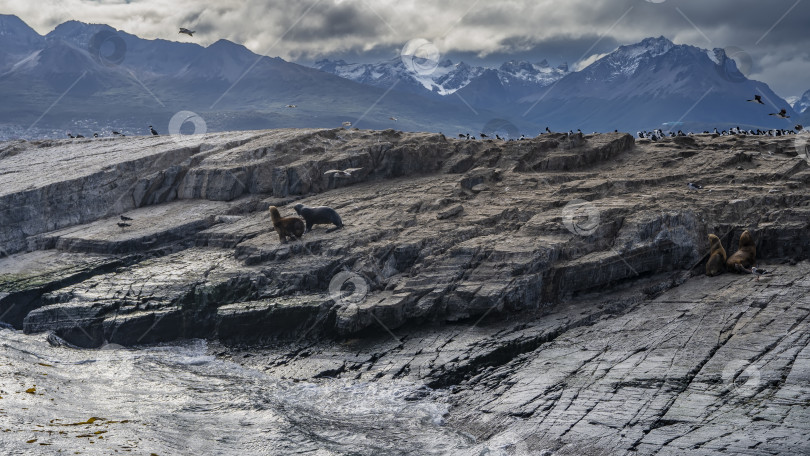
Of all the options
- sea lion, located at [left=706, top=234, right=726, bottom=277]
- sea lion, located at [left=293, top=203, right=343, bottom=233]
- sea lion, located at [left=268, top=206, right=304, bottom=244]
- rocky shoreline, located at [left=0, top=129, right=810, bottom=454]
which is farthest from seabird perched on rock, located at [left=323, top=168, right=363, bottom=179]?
sea lion, located at [left=706, top=234, right=726, bottom=277]

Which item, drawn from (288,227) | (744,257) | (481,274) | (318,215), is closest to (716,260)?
(744,257)

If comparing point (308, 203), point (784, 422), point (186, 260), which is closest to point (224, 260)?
point (186, 260)

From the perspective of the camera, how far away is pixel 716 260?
Answer: 2038cm

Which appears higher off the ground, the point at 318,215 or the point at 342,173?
the point at 342,173

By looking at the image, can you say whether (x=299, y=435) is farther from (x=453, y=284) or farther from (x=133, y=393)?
(x=453, y=284)

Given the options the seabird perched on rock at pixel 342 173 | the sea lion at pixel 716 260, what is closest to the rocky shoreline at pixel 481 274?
the seabird perched on rock at pixel 342 173

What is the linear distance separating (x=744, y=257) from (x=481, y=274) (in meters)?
7.46

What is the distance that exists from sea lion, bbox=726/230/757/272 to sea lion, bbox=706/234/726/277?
0.17m

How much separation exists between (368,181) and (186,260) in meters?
8.81

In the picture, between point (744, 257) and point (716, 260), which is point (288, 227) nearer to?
point (716, 260)

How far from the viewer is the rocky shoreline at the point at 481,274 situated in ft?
49.8

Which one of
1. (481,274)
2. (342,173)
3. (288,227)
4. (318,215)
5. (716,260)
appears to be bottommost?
(481,274)

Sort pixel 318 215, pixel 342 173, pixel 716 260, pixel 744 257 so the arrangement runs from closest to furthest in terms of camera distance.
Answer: pixel 744 257
pixel 716 260
pixel 318 215
pixel 342 173

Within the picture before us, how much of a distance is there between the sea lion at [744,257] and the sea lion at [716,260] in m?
0.17
